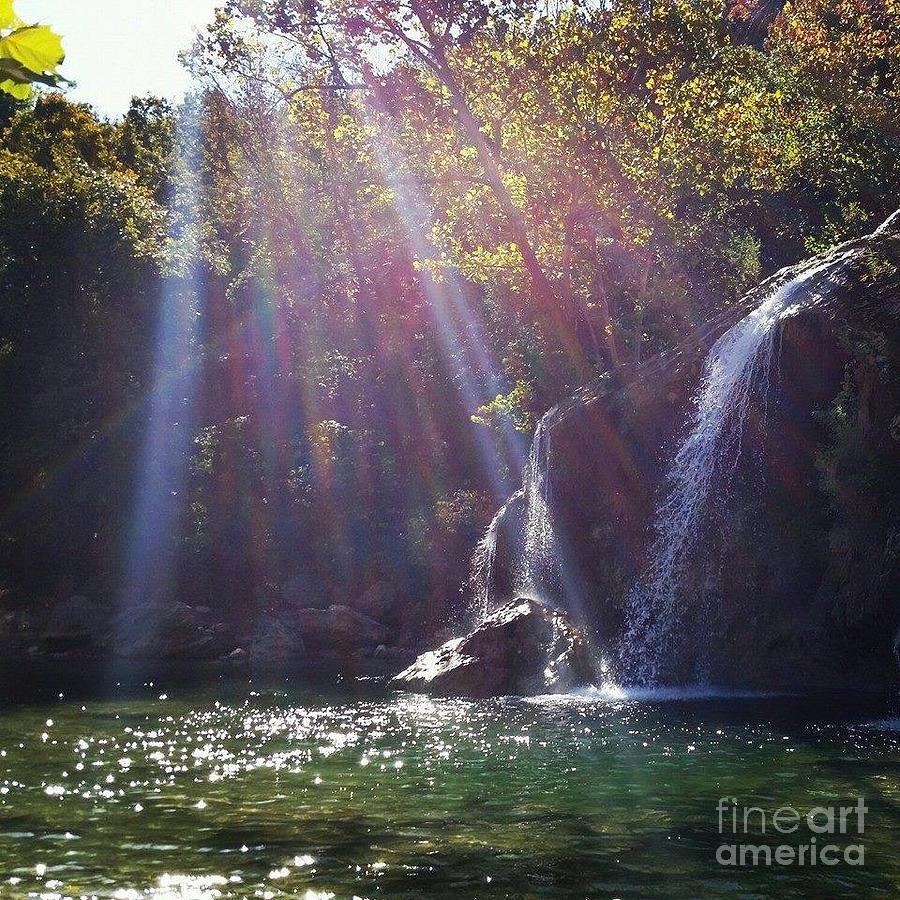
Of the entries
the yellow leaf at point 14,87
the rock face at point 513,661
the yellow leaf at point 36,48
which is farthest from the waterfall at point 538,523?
the yellow leaf at point 36,48

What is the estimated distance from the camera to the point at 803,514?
65.0ft

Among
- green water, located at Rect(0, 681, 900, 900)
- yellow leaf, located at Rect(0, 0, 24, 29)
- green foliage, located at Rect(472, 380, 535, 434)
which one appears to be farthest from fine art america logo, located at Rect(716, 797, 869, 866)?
green foliage, located at Rect(472, 380, 535, 434)

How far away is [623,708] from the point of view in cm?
1711

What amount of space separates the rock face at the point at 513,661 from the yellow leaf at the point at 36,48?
1715 cm

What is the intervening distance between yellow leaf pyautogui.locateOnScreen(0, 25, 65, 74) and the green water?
20.1ft

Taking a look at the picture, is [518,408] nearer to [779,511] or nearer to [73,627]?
[73,627]

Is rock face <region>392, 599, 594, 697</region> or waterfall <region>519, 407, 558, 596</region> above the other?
waterfall <region>519, 407, 558, 596</region>

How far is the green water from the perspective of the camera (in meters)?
8.06

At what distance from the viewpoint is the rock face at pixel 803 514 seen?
18.3 metres

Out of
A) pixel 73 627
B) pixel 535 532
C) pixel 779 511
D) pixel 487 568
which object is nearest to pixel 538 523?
pixel 535 532

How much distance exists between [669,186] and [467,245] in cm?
685

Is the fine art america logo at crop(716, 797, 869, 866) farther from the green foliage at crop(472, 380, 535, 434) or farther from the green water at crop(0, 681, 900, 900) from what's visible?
the green foliage at crop(472, 380, 535, 434)

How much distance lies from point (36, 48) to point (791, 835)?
8319mm

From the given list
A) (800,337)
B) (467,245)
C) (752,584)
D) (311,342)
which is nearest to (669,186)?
(467,245)
